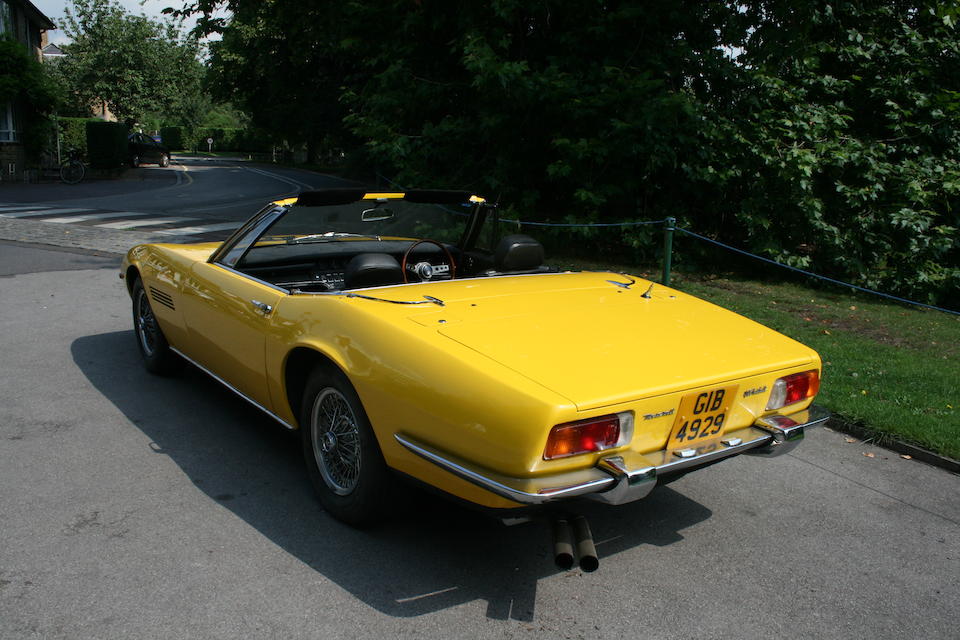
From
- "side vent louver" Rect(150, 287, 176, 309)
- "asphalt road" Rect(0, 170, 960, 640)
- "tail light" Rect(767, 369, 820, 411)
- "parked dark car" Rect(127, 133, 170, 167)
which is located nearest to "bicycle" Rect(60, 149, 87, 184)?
"parked dark car" Rect(127, 133, 170, 167)

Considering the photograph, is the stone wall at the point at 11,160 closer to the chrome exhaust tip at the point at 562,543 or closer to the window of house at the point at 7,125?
the window of house at the point at 7,125

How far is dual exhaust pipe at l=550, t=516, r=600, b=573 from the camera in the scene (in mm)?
2736

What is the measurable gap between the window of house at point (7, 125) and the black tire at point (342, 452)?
2909 centimetres

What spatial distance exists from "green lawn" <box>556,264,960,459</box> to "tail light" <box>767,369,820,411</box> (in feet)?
5.36

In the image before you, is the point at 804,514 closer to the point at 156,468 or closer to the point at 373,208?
the point at 373,208

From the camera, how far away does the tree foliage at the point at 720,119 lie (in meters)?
10.4

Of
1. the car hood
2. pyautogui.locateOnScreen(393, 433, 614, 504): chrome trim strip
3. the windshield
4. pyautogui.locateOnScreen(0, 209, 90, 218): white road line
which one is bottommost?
pyautogui.locateOnScreen(0, 209, 90, 218): white road line

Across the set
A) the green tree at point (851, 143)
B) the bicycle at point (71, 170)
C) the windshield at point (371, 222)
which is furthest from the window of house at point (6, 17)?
the windshield at point (371, 222)

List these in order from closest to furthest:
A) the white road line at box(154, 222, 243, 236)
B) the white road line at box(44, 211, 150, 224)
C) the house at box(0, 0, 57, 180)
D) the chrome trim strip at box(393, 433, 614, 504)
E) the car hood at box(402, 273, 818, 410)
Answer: the chrome trim strip at box(393, 433, 614, 504)
the car hood at box(402, 273, 818, 410)
the white road line at box(154, 222, 243, 236)
the white road line at box(44, 211, 150, 224)
the house at box(0, 0, 57, 180)

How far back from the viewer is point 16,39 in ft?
100

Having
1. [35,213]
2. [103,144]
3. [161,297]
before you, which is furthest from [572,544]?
[103,144]

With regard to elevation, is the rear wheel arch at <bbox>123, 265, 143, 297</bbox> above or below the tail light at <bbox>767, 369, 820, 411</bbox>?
below

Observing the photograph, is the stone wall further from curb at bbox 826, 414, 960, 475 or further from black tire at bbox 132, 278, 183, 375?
curb at bbox 826, 414, 960, 475

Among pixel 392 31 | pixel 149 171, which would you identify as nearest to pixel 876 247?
pixel 392 31
